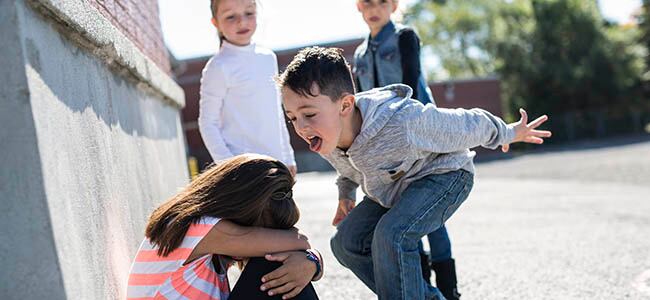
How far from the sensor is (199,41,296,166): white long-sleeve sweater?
4324mm

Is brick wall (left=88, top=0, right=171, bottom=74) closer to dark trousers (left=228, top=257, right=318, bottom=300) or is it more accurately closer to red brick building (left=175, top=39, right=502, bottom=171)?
dark trousers (left=228, top=257, right=318, bottom=300)

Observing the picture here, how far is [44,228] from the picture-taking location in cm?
221

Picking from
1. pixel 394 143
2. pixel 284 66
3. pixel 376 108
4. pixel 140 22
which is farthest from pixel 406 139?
pixel 284 66

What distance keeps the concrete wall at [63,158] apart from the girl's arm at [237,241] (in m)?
Answer: 0.38

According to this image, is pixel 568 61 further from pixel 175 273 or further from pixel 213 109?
pixel 175 273

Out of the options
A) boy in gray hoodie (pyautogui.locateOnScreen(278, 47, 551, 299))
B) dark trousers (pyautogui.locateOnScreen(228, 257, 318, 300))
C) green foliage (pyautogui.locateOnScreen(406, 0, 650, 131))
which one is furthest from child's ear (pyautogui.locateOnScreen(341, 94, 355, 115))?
green foliage (pyautogui.locateOnScreen(406, 0, 650, 131))

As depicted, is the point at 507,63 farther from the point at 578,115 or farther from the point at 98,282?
the point at 98,282

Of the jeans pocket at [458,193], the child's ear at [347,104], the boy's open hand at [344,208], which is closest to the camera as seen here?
the child's ear at [347,104]

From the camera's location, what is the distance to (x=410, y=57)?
4.33 metres

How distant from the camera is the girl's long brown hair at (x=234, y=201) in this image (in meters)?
2.89

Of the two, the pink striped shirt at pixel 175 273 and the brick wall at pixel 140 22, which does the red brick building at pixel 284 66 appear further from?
the pink striped shirt at pixel 175 273

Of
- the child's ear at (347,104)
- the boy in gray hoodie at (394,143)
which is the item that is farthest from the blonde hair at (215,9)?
the child's ear at (347,104)

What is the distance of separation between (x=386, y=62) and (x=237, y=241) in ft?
6.19

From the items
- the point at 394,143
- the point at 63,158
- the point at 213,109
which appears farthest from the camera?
the point at 213,109
